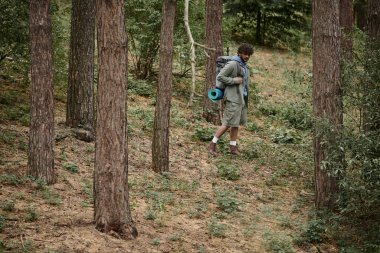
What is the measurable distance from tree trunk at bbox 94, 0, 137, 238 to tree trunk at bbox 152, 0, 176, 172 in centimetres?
238

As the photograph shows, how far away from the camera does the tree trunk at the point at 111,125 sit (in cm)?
598

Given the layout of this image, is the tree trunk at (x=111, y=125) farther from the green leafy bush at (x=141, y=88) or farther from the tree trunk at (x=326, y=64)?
the green leafy bush at (x=141, y=88)

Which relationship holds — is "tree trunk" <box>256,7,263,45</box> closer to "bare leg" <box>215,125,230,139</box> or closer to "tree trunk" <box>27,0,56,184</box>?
"bare leg" <box>215,125,230,139</box>

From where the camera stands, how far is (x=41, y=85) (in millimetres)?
7379

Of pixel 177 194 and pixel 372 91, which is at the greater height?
pixel 372 91

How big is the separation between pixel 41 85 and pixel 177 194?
2710 mm

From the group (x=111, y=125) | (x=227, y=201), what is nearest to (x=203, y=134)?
(x=227, y=201)

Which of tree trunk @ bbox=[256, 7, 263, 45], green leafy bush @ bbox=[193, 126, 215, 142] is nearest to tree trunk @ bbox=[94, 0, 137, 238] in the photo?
green leafy bush @ bbox=[193, 126, 215, 142]

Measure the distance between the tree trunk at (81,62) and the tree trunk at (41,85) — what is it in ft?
8.44

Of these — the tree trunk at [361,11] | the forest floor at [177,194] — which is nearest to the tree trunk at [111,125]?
the forest floor at [177,194]

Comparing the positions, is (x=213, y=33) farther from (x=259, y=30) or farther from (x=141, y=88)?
(x=259, y=30)

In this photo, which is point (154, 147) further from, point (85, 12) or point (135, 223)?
point (85, 12)

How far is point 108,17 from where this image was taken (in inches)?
235

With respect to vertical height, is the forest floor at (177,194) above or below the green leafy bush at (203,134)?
below
